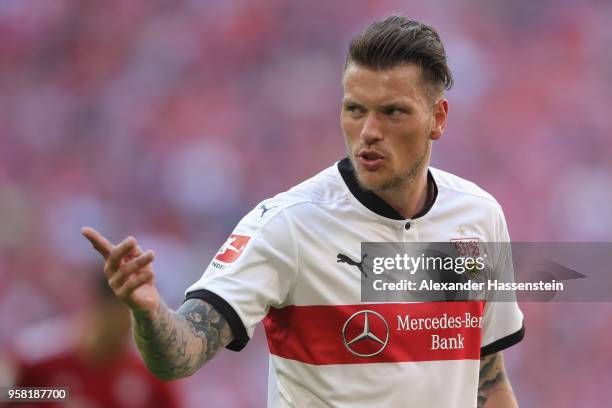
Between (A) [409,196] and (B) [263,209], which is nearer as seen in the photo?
(B) [263,209]

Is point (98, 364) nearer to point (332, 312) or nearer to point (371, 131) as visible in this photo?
point (332, 312)

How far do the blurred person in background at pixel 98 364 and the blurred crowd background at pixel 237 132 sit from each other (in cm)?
241

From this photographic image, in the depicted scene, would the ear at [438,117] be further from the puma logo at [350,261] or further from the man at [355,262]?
the puma logo at [350,261]

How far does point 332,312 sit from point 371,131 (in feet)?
1.85

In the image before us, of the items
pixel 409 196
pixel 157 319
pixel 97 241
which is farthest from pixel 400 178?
pixel 97 241

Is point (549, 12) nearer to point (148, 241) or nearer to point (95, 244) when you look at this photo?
point (148, 241)

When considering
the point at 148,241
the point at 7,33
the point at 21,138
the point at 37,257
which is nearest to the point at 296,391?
the point at 148,241

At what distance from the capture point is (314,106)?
816cm

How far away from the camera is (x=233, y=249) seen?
282cm

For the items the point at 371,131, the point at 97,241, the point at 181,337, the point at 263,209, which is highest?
the point at 371,131

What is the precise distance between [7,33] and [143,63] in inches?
44.9

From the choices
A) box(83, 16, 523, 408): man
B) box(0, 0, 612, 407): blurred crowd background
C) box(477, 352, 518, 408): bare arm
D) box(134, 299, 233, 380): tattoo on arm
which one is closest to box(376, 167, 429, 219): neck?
box(83, 16, 523, 408): man

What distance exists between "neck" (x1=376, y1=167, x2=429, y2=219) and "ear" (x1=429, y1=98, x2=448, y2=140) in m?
0.12

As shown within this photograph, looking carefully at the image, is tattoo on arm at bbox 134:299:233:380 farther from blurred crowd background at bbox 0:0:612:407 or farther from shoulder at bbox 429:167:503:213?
blurred crowd background at bbox 0:0:612:407
